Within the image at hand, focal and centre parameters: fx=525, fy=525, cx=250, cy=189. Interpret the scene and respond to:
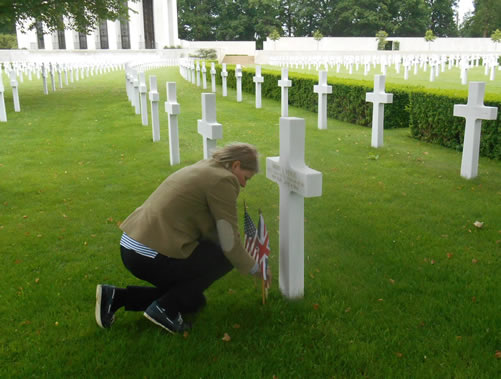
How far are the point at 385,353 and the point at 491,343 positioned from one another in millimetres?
629

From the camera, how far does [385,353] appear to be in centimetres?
299

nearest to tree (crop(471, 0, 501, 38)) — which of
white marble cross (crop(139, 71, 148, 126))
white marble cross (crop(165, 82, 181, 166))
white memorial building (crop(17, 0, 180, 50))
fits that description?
white memorial building (crop(17, 0, 180, 50))

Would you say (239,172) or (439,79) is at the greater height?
(239,172)

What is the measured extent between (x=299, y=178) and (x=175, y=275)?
93cm

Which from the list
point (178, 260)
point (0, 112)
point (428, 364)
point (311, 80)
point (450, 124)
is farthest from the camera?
point (311, 80)

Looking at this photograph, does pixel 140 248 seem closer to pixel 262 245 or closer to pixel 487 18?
pixel 262 245

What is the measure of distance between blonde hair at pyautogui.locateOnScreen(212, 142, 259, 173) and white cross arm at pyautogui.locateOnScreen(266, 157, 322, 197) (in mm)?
251

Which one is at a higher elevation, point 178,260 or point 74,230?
point 178,260

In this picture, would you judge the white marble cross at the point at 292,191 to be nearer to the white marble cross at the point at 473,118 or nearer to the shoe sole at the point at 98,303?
the shoe sole at the point at 98,303

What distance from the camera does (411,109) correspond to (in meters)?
9.73

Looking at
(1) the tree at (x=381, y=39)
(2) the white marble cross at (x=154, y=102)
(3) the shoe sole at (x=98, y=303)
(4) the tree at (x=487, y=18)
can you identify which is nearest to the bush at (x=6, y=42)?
(1) the tree at (x=381, y=39)

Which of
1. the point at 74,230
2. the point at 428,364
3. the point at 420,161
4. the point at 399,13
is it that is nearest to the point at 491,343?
the point at 428,364

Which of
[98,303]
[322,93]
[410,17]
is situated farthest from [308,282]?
[410,17]

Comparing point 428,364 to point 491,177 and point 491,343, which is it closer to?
point 491,343
